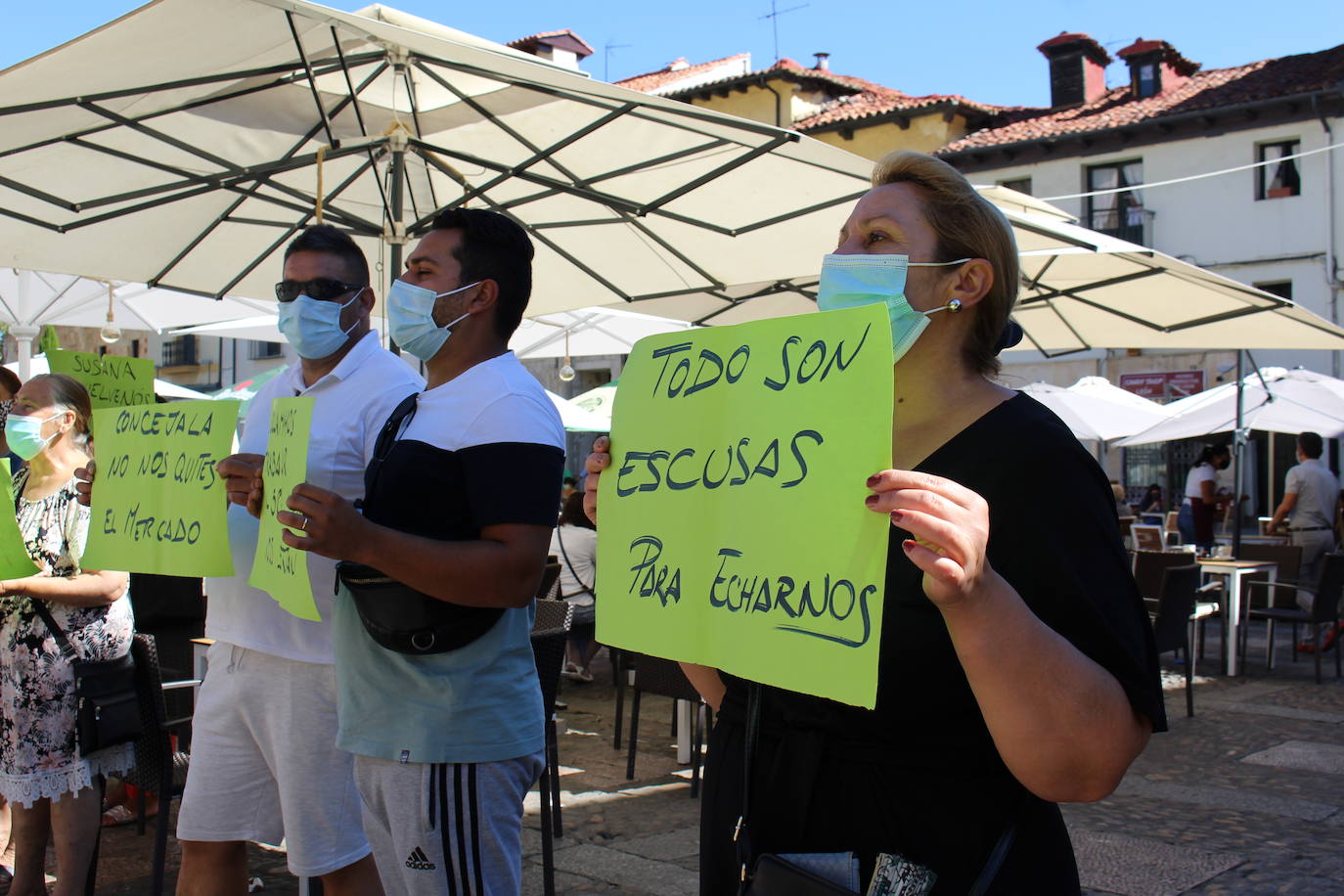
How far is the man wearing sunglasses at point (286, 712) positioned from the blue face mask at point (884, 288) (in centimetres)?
159

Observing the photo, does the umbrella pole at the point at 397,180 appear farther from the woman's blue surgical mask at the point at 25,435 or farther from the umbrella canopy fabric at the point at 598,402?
the umbrella canopy fabric at the point at 598,402

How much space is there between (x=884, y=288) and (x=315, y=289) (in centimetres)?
197

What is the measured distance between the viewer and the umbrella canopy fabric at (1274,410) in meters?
13.0

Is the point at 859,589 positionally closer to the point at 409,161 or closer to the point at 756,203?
the point at 756,203

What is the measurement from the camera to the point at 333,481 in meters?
2.85

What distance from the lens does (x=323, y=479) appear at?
285 centimetres


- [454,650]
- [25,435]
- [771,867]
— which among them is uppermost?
[25,435]

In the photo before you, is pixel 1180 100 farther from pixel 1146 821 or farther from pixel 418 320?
pixel 418 320

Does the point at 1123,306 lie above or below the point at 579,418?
above

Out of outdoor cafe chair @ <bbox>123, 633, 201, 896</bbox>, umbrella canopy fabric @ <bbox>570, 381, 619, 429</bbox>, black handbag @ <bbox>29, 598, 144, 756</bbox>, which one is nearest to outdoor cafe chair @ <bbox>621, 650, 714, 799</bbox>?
outdoor cafe chair @ <bbox>123, 633, 201, 896</bbox>

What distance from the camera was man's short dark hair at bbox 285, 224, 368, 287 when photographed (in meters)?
3.21

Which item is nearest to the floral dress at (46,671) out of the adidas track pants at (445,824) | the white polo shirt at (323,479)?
the white polo shirt at (323,479)

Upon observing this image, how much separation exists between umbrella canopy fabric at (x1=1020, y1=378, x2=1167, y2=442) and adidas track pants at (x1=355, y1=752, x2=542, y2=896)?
44.3 ft

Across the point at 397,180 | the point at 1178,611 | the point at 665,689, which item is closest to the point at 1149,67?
the point at 1178,611
